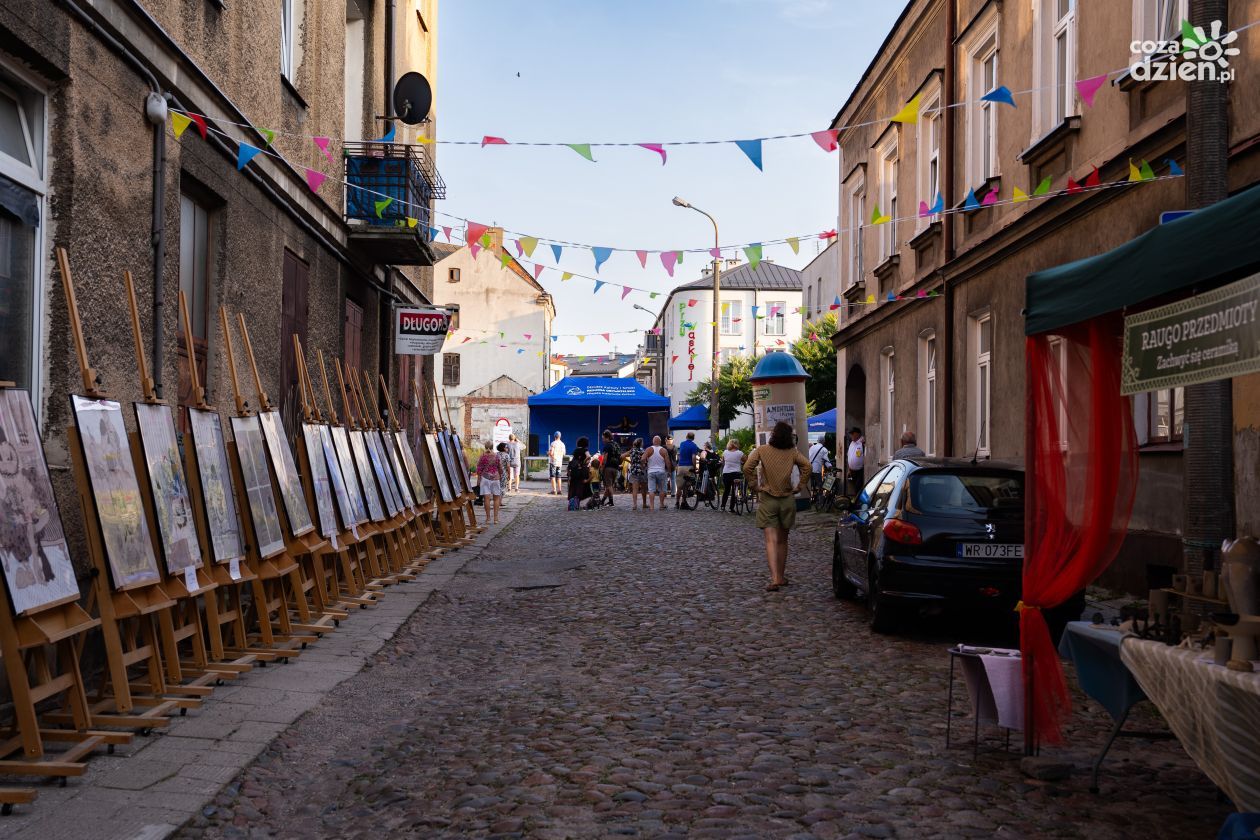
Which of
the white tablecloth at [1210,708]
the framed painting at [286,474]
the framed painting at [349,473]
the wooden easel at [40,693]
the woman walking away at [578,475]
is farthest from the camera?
the woman walking away at [578,475]

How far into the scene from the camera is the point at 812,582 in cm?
1281

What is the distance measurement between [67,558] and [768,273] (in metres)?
79.9

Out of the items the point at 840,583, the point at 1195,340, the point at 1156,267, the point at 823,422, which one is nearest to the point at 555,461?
the point at 823,422

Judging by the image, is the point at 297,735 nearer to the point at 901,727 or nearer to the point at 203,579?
the point at 203,579

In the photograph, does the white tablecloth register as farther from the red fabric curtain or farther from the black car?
the black car

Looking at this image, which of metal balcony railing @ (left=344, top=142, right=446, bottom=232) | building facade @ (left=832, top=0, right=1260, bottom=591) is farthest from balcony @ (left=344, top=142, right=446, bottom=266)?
building facade @ (left=832, top=0, right=1260, bottom=591)

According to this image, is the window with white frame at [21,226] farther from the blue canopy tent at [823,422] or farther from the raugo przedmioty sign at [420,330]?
the blue canopy tent at [823,422]

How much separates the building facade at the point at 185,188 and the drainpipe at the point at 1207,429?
6.45m

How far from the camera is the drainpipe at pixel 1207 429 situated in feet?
21.2

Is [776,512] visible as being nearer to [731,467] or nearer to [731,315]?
[731,467]

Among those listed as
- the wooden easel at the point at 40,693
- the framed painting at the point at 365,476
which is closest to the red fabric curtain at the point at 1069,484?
the wooden easel at the point at 40,693

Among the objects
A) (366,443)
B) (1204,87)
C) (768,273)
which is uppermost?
(768,273)

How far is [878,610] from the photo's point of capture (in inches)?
363

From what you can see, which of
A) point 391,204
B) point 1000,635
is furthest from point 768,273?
point 1000,635
